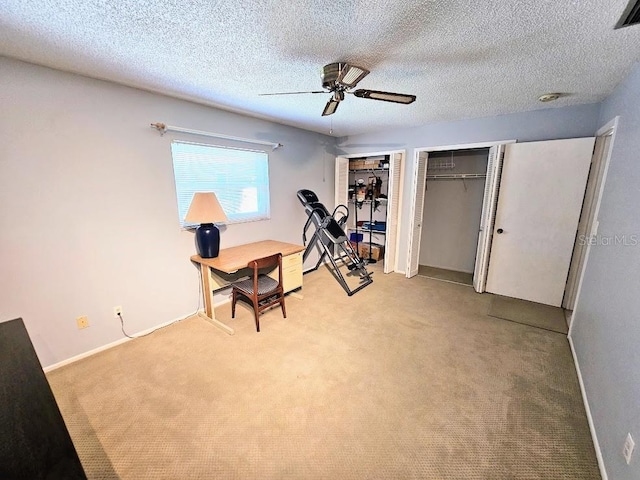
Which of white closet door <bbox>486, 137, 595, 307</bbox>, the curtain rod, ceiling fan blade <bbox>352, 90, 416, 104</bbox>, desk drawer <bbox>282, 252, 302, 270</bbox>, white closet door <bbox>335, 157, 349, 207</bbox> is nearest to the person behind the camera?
ceiling fan blade <bbox>352, 90, 416, 104</bbox>

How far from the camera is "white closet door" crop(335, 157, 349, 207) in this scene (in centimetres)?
466

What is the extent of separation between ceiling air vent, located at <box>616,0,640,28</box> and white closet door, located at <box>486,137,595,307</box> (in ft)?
6.03

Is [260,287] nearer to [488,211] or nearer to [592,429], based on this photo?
[592,429]

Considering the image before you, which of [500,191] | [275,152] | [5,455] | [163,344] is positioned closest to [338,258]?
[275,152]

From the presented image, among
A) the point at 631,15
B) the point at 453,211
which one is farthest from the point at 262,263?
the point at 453,211

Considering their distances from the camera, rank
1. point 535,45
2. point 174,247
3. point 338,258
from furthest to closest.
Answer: point 338,258 < point 174,247 < point 535,45

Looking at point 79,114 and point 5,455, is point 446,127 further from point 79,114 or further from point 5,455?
point 5,455

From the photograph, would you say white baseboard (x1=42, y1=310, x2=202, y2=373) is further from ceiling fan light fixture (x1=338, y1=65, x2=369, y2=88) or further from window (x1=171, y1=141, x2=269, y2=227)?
ceiling fan light fixture (x1=338, y1=65, x2=369, y2=88)

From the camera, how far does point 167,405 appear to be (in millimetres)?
1760

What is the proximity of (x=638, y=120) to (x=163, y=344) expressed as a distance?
409 centimetres

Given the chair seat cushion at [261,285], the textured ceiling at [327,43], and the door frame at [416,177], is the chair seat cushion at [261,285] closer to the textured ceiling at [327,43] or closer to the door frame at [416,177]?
the textured ceiling at [327,43]

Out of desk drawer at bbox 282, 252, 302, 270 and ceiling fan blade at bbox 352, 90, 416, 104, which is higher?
ceiling fan blade at bbox 352, 90, 416, 104

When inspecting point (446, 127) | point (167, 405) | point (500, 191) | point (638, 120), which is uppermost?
point (446, 127)

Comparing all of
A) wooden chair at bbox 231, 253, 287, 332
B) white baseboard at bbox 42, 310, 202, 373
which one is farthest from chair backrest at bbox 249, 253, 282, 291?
white baseboard at bbox 42, 310, 202, 373
